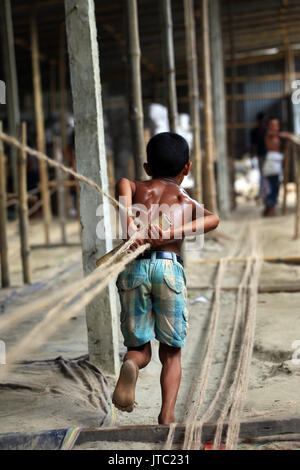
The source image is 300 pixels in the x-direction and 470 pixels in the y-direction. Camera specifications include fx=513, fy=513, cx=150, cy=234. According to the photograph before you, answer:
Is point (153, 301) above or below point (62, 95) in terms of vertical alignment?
below

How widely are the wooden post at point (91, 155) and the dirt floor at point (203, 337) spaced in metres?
0.24

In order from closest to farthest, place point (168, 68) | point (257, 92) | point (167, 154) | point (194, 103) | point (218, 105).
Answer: point (167, 154), point (168, 68), point (194, 103), point (218, 105), point (257, 92)

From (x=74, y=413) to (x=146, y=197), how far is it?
0.90m

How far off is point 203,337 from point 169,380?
1247 millimetres

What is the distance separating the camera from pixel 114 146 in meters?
11.4

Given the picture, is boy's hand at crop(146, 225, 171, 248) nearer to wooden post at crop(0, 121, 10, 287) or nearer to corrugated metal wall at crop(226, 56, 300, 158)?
wooden post at crop(0, 121, 10, 287)

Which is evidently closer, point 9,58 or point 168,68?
point 168,68

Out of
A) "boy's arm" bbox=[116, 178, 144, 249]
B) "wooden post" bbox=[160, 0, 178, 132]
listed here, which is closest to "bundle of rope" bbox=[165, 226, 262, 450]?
"boy's arm" bbox=[116, 178, 144, 249]

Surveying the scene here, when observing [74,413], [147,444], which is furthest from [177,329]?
[74,413]

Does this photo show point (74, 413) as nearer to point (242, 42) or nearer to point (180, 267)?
point (180, 267)

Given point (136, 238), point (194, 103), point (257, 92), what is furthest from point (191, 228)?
point (257, 92)

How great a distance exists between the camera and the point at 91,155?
2.31 m

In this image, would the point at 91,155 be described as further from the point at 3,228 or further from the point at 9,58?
the point at 9,58
